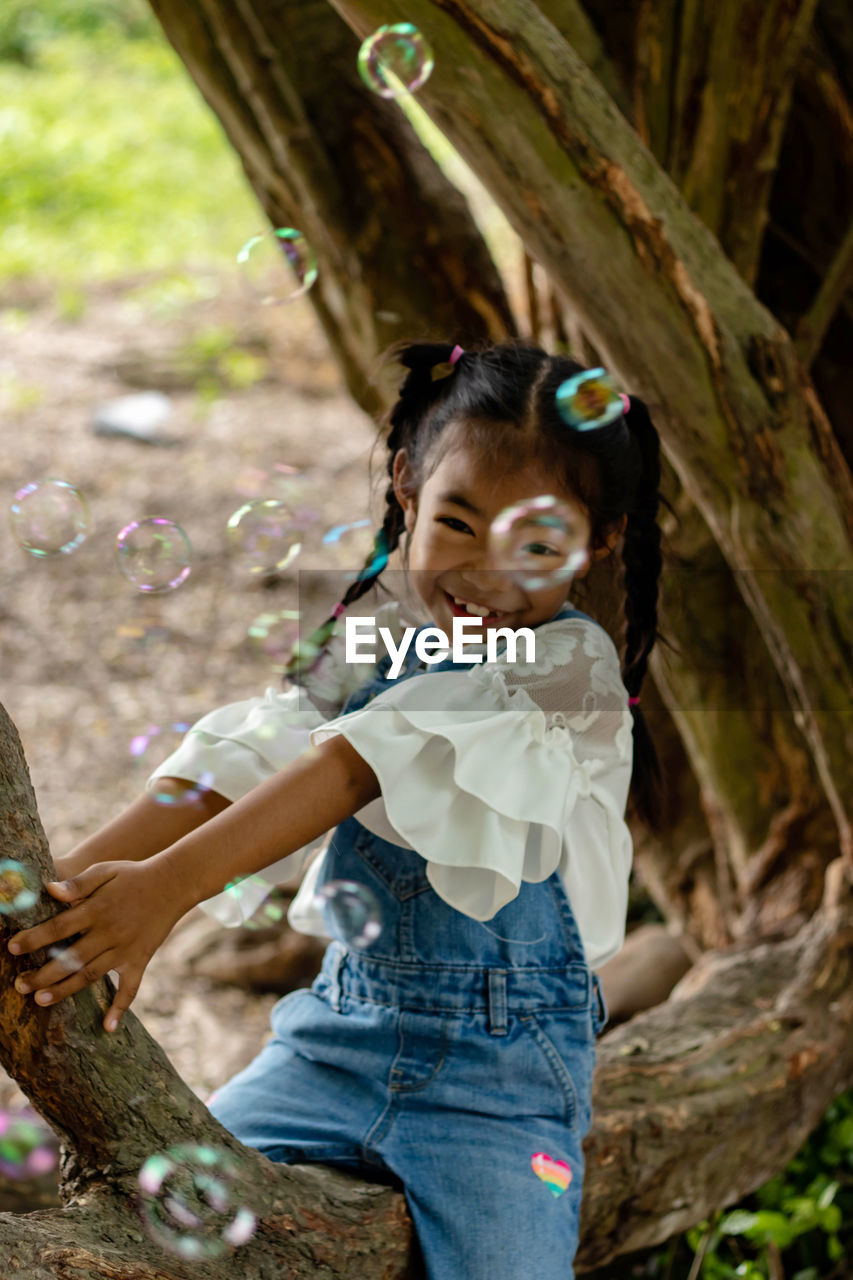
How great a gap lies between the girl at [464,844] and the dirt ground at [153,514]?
0.63 meters

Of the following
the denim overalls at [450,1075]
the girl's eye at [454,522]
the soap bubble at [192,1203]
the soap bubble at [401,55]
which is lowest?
the denim overalls at [450,1075]

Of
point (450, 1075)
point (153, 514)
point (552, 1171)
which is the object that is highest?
point (450, 1075)

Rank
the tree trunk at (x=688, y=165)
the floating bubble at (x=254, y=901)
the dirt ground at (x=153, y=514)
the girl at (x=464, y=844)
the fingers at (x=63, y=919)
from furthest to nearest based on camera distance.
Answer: the dirt ground at (x=153, y=514)
the tree trunk at (x=688, y=165)
the floating bubble at (x=254, y=901)
the girl at (x=464, y=844)
the fingers at (x=63, y=919)

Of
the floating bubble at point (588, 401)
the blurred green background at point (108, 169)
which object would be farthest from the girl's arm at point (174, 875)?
the blurred green background at point (108, 169)

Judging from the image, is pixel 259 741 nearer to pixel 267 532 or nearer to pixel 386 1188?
pixel 267 532

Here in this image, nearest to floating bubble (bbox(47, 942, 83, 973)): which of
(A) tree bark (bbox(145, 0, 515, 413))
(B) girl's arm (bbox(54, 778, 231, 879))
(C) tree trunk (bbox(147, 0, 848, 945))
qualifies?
(B) girl's arm (bbox(54, 778, 231, 879))

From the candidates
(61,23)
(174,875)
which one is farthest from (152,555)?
(61,23)

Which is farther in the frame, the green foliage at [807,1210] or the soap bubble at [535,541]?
the green foliage at [807,1210]

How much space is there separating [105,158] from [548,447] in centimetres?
962

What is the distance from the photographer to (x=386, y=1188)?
54.6 inches

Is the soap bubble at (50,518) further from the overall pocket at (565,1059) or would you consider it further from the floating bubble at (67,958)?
the overall pocket at (565,1059)

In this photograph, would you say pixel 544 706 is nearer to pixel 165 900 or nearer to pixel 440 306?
pixel 165 900

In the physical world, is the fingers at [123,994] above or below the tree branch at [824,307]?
above

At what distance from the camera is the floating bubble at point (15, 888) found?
3.37ft
